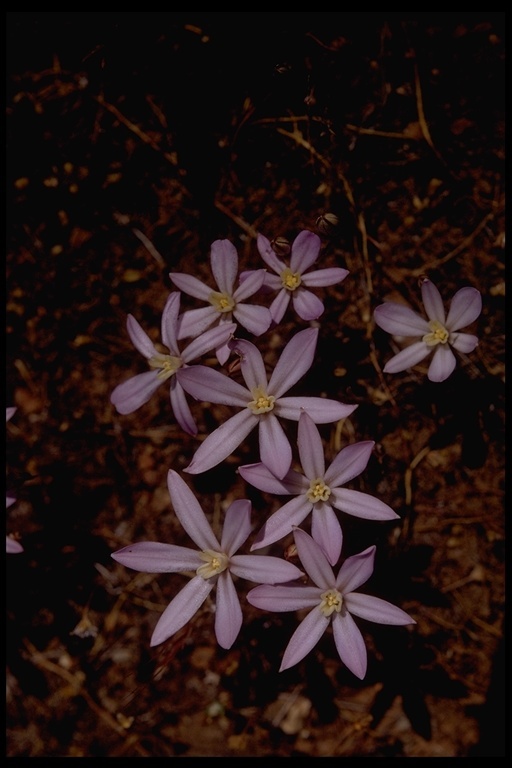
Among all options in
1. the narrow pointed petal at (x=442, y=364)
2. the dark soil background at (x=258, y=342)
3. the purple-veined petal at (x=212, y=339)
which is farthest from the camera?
the dark soil background at (x=258, y=342)

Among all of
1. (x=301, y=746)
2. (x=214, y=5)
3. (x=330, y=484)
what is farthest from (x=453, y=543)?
(x=214, y=5)

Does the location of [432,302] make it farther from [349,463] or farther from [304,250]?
[349,463]

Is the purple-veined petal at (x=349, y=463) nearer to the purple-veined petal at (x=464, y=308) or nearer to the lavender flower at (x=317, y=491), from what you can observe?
the lavender flower at (x=317, y=491)

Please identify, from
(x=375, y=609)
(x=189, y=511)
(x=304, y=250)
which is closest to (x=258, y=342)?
(x=304, y=250)

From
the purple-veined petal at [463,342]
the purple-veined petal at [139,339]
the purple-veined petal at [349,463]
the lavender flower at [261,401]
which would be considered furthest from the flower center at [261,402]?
the purple-veined petal at [463,342]

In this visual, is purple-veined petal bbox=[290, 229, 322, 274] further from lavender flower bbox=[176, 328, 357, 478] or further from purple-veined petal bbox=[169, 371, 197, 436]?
purple-veined petal bbox=[169, 371, 197, 436]

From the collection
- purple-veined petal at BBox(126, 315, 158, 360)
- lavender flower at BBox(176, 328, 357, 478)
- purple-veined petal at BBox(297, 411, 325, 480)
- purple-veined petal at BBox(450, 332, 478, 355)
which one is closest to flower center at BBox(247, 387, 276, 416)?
lavender flower at BBox(176, 328, 357, 478)
